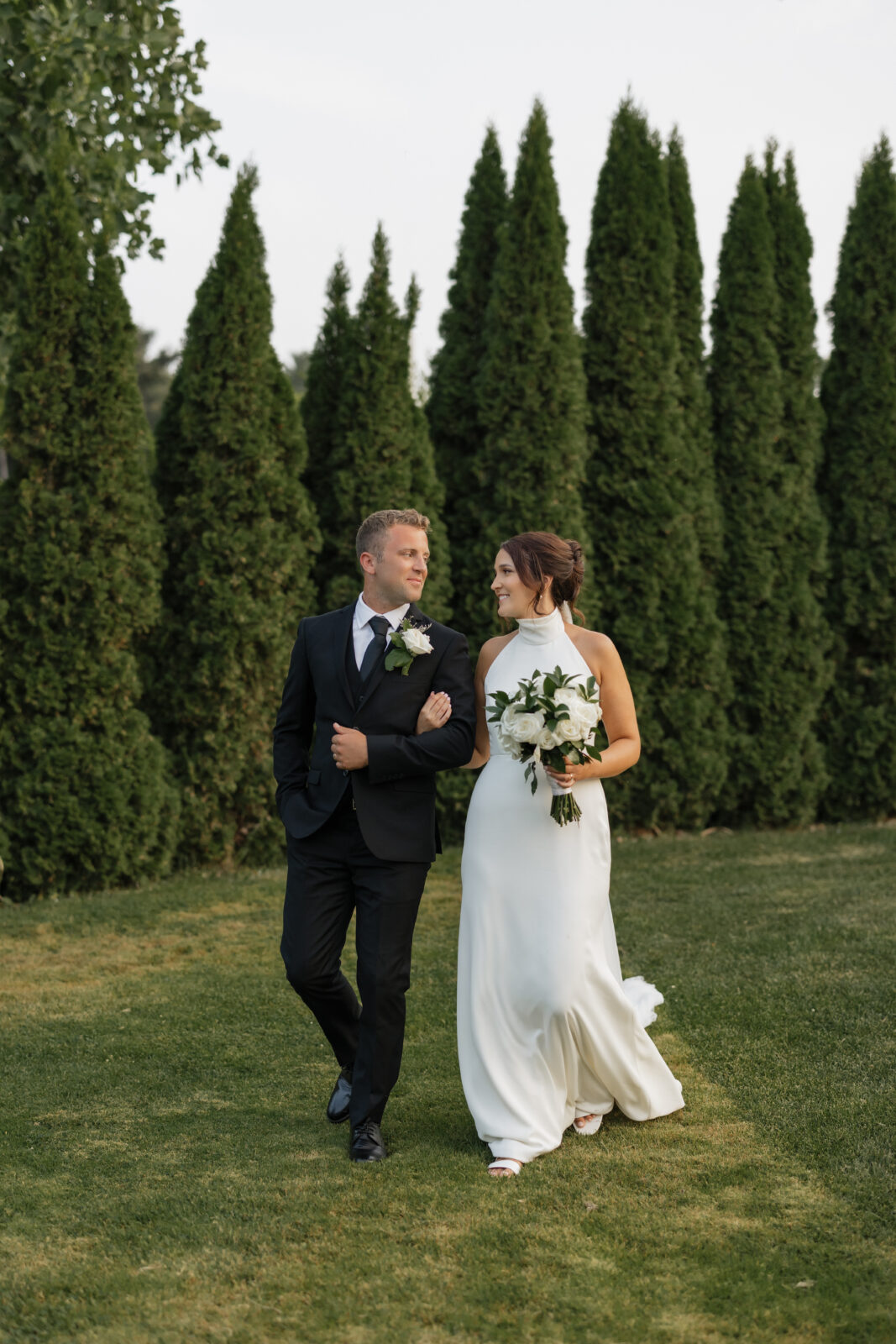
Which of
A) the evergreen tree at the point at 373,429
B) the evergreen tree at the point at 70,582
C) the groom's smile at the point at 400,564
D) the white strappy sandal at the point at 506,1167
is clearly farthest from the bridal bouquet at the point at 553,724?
the evergreen tree at the point at 373,429

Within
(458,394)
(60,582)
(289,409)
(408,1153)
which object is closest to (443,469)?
(458,394)

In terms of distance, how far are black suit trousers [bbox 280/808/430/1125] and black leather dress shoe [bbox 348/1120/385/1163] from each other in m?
0.03

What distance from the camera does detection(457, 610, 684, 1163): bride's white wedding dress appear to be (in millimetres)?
4293

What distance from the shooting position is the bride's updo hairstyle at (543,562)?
14.9 feet

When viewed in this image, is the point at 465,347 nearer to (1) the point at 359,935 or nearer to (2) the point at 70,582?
(2) the point at 70,582

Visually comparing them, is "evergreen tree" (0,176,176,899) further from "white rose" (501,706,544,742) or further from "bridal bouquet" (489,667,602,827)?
"white rose" (501,706,544,742)

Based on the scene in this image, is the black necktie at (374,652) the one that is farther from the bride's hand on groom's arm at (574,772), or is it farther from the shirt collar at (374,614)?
the bride's hand on groom's arm at (574,772)

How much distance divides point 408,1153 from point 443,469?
7201mm

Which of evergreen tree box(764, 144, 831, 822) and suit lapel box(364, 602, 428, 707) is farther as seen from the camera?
evergreen tree box(764, 144, 831, 822)

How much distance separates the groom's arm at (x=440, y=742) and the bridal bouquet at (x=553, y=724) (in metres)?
0.12

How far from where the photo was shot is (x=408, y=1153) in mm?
4312

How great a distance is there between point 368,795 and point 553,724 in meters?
0.67

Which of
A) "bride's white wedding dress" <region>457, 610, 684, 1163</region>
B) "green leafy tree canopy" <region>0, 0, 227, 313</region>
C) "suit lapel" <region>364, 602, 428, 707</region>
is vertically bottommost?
"bride's white wedding dress" <region>457, 610, 684, 1163</region>

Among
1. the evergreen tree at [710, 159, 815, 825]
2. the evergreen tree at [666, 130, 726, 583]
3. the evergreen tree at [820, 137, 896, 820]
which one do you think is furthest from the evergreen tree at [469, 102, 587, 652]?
the evergreen tree at [820, 137, 896, 820]
